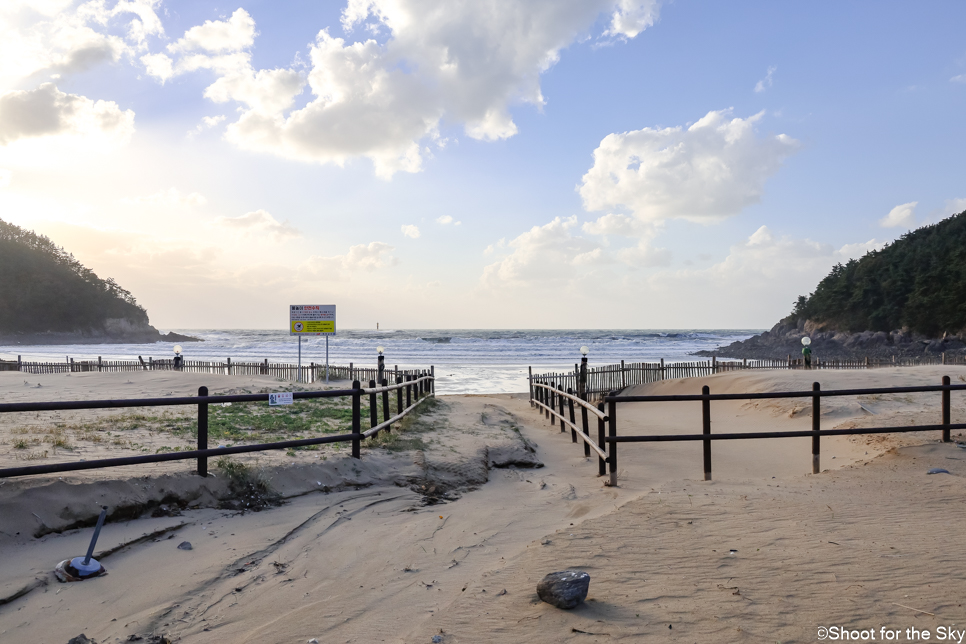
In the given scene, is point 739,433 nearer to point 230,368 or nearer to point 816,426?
point 816,426

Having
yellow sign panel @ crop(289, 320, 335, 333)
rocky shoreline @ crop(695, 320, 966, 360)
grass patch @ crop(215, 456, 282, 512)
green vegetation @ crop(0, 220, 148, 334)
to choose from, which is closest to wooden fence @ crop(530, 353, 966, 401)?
yellow sign panel @ crop(289, 320, 335, 333)

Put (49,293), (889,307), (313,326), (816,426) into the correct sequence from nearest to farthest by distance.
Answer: (816,426)
(313,326)
(889,307)
(49,293)

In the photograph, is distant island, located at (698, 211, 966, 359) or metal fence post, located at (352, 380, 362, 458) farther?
distant island, located at (698, 211, 966, 359)

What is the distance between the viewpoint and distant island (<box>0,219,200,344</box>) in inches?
3014

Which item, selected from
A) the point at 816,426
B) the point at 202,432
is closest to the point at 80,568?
the point at 202,432

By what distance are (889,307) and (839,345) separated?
5609 millimetres

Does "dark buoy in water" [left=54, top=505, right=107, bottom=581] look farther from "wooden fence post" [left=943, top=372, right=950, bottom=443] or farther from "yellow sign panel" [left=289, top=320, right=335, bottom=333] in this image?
"yellow sign panel" [left=289, top=320, right=335, bottom=333]

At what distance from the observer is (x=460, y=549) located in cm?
466

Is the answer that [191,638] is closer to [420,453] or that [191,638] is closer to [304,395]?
[304,395]

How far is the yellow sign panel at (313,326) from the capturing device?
19.7 metres

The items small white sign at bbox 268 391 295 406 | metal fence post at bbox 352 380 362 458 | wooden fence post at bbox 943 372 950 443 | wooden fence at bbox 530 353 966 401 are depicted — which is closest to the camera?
small white sign at bbox 268 391 295 406

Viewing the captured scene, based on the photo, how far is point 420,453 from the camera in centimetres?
779

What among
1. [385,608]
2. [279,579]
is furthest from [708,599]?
[279,579]

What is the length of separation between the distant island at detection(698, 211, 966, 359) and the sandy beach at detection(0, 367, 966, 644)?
37741 mm
